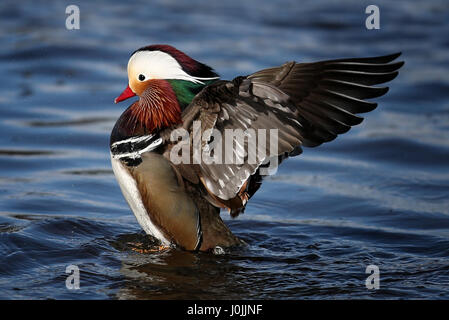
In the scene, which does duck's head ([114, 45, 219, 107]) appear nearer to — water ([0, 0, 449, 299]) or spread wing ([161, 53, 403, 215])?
spread wing ([161, 53, 403, 215])

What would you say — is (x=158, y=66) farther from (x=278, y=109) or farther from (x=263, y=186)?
(x=263, y=186)

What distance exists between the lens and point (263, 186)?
24.1 ft

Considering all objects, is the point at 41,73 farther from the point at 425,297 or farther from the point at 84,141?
the point at 425,297

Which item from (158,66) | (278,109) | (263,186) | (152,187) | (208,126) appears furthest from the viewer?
(263,186)

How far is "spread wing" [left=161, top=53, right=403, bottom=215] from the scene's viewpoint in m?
4.71

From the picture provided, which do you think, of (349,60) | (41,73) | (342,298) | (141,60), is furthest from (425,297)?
(41,73)

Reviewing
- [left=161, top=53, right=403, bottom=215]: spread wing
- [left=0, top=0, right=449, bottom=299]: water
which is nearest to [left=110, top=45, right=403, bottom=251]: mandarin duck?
[left=161, top=53, right=403, bottom=215]: spread wing

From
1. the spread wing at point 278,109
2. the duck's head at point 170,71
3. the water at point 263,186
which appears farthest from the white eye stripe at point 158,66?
the water at point 263,186

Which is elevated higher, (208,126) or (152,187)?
(208,126)

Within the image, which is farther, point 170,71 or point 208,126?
point 170,71

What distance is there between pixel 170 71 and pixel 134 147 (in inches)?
22.7

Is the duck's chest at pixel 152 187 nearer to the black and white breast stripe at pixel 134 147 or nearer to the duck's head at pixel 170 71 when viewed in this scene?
the black and white breast stripe at pixel 134 147

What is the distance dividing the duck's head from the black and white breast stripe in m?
0.34

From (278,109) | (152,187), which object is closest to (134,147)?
(152,187)
